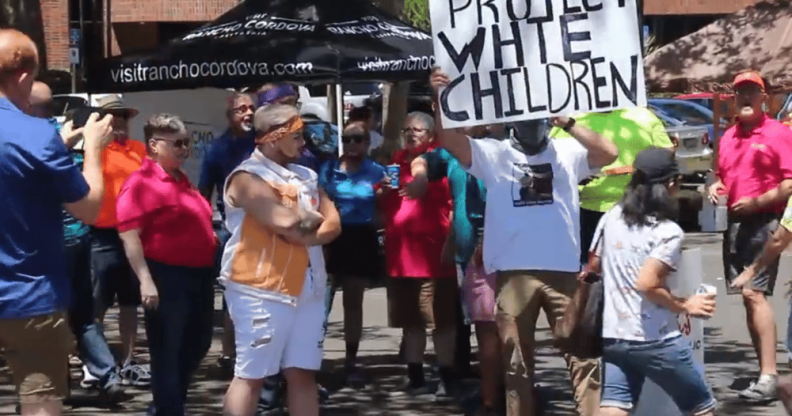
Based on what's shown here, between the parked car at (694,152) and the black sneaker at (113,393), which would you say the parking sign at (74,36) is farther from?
the black sneaker at (113,393)

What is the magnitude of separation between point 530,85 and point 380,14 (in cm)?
450

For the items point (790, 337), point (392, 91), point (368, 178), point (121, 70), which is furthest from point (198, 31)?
point (790, 337)

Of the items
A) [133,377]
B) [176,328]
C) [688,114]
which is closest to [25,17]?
[133,377]

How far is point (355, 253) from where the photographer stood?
935 centimetres

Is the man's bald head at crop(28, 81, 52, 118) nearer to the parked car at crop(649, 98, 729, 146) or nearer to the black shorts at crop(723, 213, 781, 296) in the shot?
the black shorts at crop(723, 213, 781, 296)

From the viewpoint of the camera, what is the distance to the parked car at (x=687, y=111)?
80.3 feet

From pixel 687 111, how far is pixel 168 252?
61.2ft

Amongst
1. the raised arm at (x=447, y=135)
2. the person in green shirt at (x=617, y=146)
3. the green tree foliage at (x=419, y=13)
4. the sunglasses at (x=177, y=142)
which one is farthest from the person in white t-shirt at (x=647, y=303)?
the green tree foliage at (x=419, y=13)

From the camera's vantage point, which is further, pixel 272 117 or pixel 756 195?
pixel 756 195

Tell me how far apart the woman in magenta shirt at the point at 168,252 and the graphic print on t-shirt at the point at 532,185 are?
158cm

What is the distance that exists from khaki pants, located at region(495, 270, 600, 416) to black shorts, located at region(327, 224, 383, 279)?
2.20 meters

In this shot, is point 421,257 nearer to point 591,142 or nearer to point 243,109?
point 243,109

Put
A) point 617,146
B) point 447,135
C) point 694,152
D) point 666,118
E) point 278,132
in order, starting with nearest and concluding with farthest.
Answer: point 278,132, point 447,135, point 617,146, point 694,152, point 666,118

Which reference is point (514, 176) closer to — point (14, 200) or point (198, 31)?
point (14, 200)
